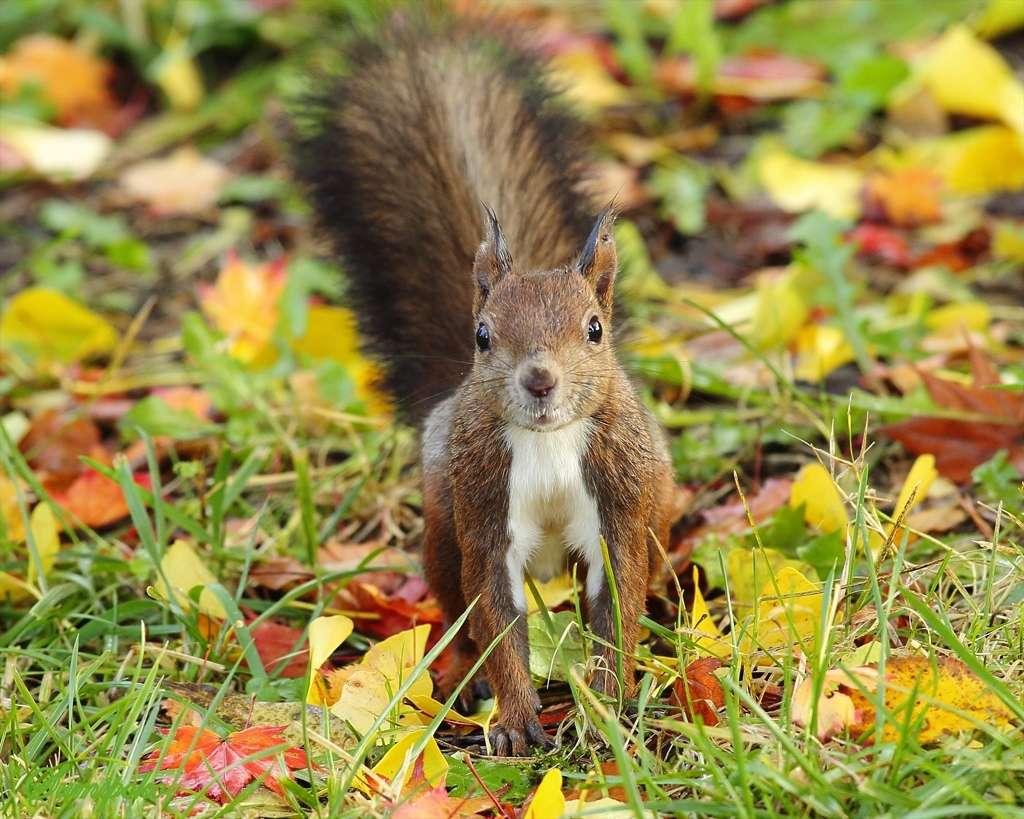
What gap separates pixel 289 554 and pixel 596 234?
3.57 ft

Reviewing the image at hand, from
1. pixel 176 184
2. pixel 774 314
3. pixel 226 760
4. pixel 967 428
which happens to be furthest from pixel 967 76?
pixel 226 760

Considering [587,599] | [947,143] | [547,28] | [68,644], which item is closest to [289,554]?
[68,644]

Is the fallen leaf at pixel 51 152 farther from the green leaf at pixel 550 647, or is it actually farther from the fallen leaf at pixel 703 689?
the fallen leaf at pixel 703 689

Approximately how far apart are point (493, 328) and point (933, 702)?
861mm

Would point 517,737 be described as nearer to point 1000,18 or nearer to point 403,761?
point 403,761

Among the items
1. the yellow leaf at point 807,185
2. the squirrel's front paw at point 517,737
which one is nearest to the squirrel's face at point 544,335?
the squirrel's front paw at point 517,737

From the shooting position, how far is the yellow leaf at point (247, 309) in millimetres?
3617

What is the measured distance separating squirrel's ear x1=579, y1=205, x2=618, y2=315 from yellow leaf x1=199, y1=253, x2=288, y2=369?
1669 millimetres

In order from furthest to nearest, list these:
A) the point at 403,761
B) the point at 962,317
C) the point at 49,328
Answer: the point at 49,328 < the point at 962,317 < the point at 403,761

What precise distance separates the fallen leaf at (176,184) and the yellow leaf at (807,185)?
2076 mm

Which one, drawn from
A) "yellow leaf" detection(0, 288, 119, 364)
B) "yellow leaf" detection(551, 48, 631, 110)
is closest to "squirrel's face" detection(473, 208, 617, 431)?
"yellow leaf" detection(0, 288, 119, 364)

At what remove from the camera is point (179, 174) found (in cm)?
486

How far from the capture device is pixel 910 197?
4.16 metres

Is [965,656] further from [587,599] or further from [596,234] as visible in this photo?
[596,234]
